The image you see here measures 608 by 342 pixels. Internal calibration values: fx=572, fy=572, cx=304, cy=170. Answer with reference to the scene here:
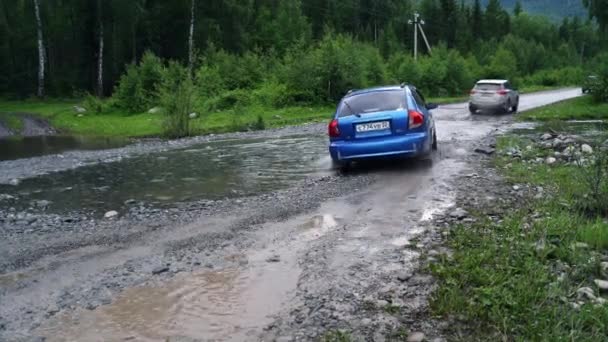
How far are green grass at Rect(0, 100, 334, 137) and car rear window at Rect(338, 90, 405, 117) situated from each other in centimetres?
1226

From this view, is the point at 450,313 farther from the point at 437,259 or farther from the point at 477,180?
the point at 477,180

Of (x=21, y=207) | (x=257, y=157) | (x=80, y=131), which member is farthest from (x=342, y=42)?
(x=21, y=207)

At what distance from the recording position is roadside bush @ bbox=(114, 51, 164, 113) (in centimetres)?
3194

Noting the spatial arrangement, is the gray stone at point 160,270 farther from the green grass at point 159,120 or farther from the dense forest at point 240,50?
the dense forest at point 240,50

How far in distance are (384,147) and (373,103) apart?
100cm

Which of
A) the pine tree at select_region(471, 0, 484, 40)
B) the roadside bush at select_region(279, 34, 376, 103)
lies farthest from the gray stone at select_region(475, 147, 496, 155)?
the pine tree at select_region(471, 0, 484, 40)

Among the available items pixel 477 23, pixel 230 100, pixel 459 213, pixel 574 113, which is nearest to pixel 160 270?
pixel 459 213

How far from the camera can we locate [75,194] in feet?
32.7

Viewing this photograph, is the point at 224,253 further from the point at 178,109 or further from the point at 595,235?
the point at 178,109

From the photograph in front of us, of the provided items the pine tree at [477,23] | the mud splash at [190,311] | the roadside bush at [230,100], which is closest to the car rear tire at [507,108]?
the roadside bush at [230,100]

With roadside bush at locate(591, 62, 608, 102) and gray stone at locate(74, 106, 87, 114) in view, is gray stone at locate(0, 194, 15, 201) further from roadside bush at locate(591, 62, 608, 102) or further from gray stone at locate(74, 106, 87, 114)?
gray stone at locate(74, 106, 87, 114)

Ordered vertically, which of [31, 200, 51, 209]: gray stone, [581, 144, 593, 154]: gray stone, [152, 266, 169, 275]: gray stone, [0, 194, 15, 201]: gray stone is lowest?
[152, 266, 169, 275]: gray stone

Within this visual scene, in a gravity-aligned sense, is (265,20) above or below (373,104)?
above

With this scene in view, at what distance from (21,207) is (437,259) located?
22.1 feet
